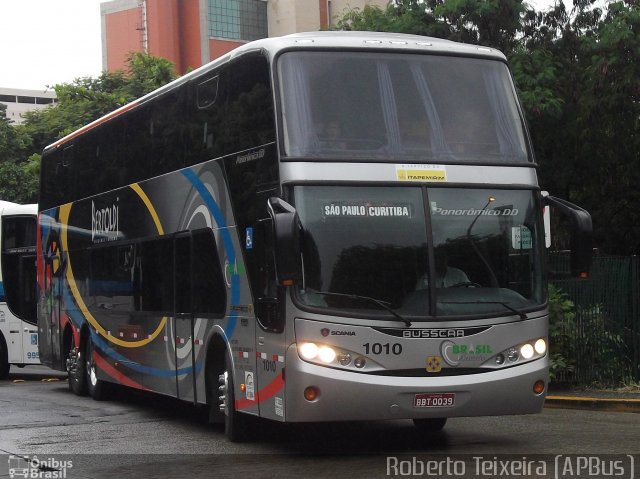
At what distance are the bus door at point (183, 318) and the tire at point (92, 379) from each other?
14.9 feet

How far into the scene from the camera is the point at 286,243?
1027cm

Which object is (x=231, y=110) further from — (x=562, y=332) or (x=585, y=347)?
(x=585, y=347)

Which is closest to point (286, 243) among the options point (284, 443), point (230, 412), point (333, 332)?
point (333, 332)

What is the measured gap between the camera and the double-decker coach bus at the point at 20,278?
82.4 ft

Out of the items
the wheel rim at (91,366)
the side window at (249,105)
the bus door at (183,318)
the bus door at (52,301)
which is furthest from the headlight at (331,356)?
the bus door at (52,301)

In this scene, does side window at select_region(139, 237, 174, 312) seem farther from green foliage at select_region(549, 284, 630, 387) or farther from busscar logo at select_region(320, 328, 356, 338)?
green foliage at select_region(549, 284, 630, 387)

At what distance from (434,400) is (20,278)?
1597 cm

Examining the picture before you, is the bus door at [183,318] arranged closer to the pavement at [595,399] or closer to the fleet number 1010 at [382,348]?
the fleet number 1010 at [382,348]

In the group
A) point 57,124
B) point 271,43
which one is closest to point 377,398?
point 271,43

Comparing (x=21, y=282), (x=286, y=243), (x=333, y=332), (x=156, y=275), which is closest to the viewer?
(x=286, y=243)

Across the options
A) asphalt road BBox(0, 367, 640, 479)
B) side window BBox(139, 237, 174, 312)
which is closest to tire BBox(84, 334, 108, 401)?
asphalt road BBox(0, 367, 640, 479)

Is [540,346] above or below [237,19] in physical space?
below

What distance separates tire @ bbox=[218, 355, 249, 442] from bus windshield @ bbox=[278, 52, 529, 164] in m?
2.82

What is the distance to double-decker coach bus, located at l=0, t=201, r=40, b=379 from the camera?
82.4 ft
